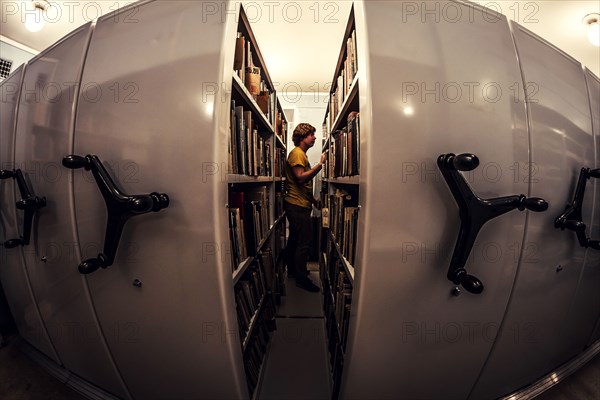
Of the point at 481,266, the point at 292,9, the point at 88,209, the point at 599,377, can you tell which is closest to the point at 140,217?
the point at 88,209

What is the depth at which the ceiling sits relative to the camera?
2207 millimetres

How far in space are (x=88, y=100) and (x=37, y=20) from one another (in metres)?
2.46

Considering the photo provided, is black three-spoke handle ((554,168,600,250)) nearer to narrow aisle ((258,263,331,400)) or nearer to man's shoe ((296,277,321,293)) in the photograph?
narrow aisle ((258,263,331,400))

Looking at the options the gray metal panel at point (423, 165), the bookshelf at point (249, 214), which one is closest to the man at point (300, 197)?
the bookshelf at point (249, 214)

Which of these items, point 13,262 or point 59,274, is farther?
point 13,262

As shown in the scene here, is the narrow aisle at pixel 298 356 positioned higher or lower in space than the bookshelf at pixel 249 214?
lower

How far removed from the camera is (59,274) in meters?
0.98

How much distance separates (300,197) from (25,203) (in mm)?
1733

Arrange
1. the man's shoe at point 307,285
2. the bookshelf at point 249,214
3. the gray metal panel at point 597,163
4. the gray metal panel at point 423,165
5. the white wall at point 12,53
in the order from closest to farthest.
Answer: the gray metal panel at point 423,165, the gray metal panel at point 597,163, the bookshelf at point 249,214, the man's shoe at point 307,285, the white wall at point 12,53

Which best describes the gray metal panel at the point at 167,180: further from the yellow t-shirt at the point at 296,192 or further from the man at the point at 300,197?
the yellow t-shirt at the point at 296,192

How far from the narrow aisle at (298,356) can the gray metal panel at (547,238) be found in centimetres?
78

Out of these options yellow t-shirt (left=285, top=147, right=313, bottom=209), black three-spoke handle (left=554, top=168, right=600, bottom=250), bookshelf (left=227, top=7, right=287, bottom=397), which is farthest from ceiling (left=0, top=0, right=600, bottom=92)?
black three-spoke handle (left=554, top=168, right=600, bottom=250)

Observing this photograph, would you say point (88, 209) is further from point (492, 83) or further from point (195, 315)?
point (492, 83)

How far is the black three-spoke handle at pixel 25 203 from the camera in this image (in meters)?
0.90
